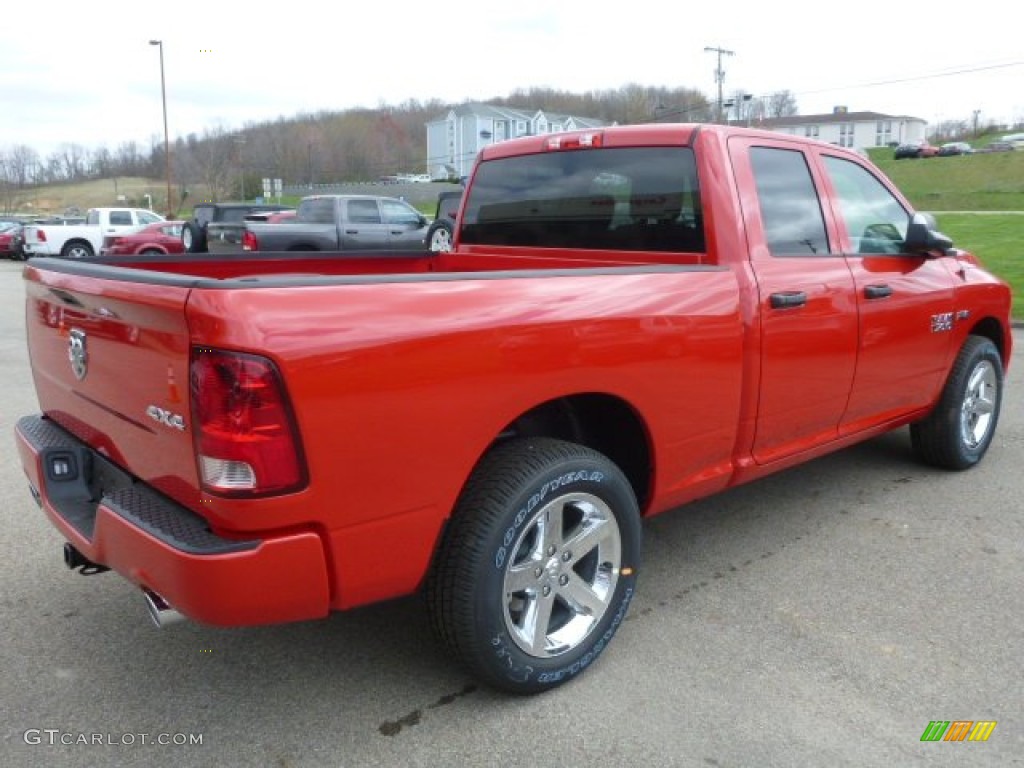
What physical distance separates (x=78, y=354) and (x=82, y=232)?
25.4 meters

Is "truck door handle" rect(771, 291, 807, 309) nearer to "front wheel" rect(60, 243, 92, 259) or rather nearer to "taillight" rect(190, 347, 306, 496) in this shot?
"taillight" rect(190, 347, 306, 496)

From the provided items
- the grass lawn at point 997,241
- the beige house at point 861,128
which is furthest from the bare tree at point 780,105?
the grass lawn at point 997,241

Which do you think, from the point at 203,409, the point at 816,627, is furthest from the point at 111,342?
the point at 816,627

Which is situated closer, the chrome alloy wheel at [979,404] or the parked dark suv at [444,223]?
the chrome alloy wheel at [979,404]

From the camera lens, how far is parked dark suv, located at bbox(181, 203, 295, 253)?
667 inches

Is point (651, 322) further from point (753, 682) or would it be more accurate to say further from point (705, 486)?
point (753, 682)

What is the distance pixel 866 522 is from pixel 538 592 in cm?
225

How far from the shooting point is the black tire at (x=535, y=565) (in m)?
2.48

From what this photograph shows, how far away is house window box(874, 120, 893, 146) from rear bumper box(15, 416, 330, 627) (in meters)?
132

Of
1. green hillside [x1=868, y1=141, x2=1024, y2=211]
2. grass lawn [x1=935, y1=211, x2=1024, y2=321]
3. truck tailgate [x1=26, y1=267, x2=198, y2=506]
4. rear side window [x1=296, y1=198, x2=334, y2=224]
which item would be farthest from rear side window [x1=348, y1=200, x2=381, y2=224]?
green hillside [x1=868, y1=141, x2=1024, y2=211]

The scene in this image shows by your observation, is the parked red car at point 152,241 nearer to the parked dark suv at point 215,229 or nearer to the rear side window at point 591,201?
the parked dark suv at point 215,229

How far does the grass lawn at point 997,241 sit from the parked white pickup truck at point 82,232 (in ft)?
72.5

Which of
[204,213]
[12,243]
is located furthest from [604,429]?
[12,243]

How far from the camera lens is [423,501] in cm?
234
